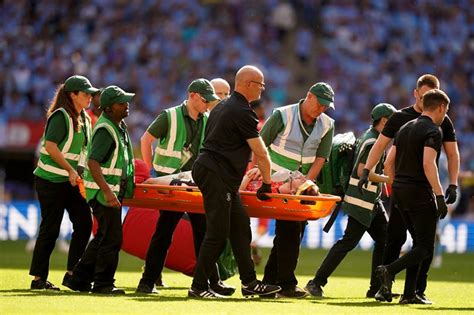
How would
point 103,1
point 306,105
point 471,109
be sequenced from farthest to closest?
point 103,1, point 471,109, point 306,105

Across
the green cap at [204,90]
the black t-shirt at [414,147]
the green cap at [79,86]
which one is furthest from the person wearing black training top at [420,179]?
the green cap at [79,86]

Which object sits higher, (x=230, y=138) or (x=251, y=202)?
(x=230, y=138)

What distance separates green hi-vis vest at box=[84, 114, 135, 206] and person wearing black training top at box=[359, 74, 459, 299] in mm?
2450

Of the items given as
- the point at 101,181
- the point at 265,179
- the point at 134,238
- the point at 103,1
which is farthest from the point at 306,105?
the point at 103,1

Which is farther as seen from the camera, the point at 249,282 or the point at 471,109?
the point at 471,109

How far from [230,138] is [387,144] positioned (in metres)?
1.81

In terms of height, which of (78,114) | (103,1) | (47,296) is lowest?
(47,296)

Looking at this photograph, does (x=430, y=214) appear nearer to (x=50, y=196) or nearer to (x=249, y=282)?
(x=249, y=282)

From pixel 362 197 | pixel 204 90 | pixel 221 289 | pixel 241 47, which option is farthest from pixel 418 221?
pixel 241 47

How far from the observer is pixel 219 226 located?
12719 mm

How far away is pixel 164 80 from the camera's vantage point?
3278cm

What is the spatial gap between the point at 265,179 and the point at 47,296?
8.17 ft

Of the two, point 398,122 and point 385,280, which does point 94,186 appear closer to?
point 385,280

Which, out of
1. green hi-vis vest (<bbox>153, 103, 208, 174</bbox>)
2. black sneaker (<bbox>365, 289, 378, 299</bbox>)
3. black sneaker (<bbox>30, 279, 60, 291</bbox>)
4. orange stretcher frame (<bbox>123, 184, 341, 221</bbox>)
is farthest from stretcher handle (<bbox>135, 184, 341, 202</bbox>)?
black sneaker (<bbox>365, 289, 378, 299</bbox>)
